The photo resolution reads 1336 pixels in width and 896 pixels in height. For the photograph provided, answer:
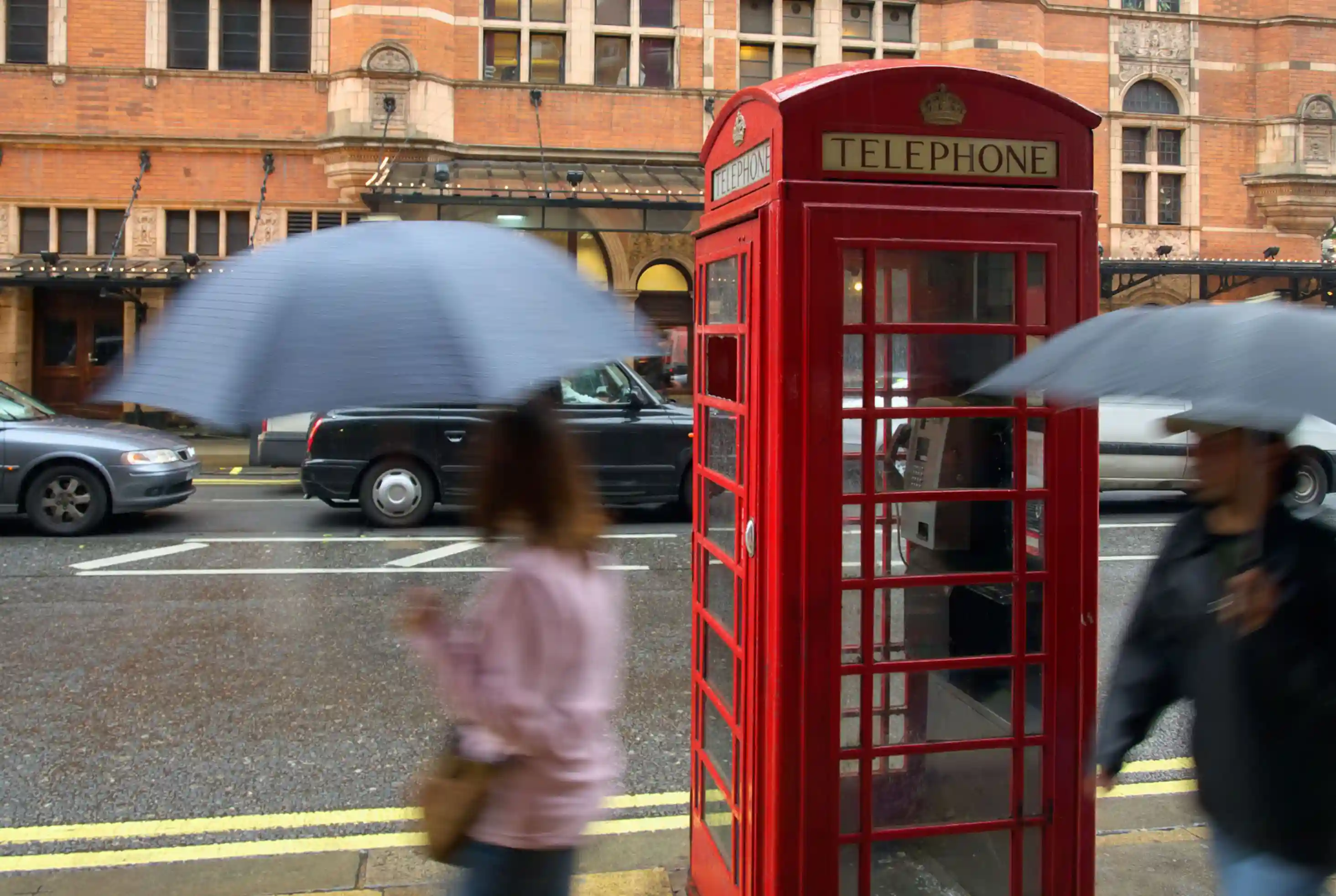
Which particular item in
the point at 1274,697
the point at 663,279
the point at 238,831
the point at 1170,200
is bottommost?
the point at 238,831

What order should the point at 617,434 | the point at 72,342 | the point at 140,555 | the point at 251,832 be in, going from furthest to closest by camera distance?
the point at 72,342 → the point at 617,434 → the point at 140,555 → the point at 251,832

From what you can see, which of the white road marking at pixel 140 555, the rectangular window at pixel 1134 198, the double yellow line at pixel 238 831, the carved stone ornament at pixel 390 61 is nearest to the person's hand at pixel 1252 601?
the double yellow line at pixel 238 831

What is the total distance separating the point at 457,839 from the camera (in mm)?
2150

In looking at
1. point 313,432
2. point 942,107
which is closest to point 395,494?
point 313,432

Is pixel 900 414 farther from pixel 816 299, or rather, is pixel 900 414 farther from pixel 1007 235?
pixel 1007 235

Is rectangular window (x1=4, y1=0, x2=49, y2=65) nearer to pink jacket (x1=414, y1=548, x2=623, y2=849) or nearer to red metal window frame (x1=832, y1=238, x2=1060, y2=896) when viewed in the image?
red metal window frame (x1=832, y1=238, x2=1060, y2=896)

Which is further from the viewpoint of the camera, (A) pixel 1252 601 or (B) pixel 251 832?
(B) pixel 251 832

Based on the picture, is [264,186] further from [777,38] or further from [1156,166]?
[1156,166]

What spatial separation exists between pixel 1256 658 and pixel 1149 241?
23.8m

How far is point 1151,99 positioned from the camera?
24.0m

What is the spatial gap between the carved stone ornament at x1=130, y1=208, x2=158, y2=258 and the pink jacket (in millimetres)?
21157

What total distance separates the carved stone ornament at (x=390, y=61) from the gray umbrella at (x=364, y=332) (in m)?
19.8

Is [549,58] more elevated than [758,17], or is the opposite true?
[758,17]

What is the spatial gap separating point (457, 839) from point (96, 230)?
72.1ft
